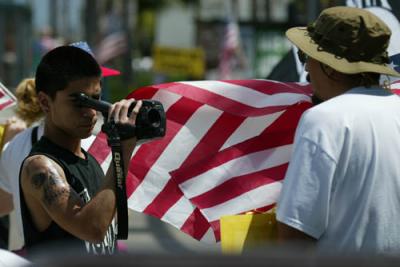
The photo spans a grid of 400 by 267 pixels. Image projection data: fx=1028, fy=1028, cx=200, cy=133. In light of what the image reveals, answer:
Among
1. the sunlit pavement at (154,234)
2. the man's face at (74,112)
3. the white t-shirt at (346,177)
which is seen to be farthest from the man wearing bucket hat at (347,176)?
the sunlit pavement at (154,234)

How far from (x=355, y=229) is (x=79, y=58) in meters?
1.14

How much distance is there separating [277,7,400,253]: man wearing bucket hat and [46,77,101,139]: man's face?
87 cm

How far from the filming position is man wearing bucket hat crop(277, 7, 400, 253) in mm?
2662

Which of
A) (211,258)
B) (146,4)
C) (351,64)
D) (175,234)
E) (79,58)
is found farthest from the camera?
(146,4)

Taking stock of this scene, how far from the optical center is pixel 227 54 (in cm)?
2602

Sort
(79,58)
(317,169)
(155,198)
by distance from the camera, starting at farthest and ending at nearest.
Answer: (155,198), (79,58), (317,169)

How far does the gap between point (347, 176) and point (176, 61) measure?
783 inches

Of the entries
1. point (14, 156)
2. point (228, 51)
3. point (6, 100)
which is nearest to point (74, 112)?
point (14, 156)

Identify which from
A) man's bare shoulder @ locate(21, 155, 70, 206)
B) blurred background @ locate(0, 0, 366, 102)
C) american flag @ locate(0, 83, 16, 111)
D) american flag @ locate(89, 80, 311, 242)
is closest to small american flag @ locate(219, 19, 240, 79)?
blurred background @ locate(0, 0, 366, 102)

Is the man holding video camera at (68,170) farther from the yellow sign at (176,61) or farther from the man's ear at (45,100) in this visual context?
the yellow sign at (176,61)

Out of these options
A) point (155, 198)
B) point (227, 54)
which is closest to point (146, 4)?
point (227, 54)

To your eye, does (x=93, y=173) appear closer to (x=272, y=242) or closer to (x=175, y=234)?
(x=272, y=242)

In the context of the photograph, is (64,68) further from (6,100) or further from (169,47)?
(169,47)

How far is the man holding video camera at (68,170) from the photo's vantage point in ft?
9.88
